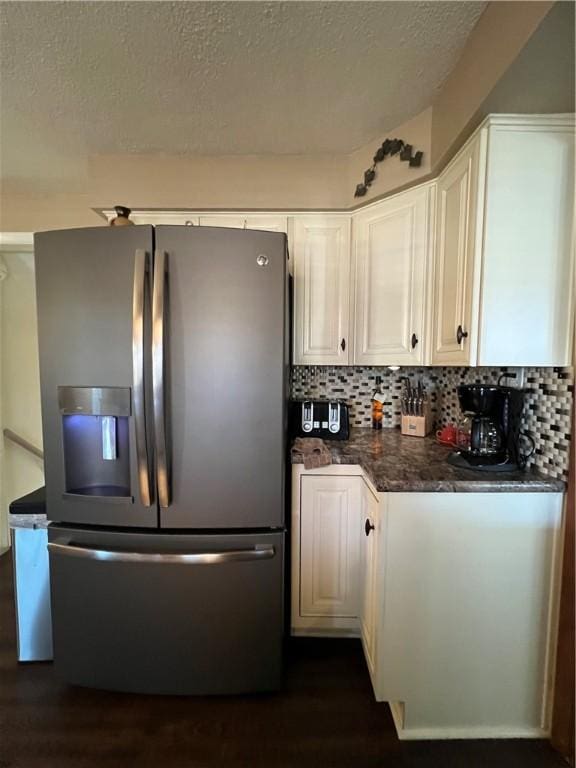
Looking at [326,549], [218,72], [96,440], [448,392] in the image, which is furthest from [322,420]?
[218,72]

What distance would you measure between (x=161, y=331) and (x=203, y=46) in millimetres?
1003

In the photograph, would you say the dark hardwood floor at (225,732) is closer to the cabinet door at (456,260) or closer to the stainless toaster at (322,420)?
the stainless toaster at (322,420)

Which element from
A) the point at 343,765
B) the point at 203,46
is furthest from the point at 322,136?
the point at 343,765

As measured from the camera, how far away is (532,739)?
4.04 ft

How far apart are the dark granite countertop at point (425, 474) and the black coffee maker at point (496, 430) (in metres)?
0.05

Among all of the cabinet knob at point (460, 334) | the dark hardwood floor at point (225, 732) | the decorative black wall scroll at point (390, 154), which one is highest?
the decorative black wall scroll at point (390, 154)

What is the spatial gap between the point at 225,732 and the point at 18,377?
2581 millimetres

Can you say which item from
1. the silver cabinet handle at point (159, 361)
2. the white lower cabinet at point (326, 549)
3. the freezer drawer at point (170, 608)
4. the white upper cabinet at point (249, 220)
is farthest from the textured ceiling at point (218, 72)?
the freezer drawer at point (170, 608)

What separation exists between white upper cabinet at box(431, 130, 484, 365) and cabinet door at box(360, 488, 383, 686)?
2.22ft

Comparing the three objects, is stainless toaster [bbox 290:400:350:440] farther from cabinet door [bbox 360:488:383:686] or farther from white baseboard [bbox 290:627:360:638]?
white baseboard [bbox 290:627:360:638]

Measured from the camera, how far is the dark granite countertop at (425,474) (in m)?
1.16

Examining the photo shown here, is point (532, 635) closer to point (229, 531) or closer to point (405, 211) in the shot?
point (229, 531)

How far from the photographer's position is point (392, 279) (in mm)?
1722

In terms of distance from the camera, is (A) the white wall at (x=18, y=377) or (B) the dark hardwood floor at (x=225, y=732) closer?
(B) the dark hardwood floor at (x=225, y=732)
